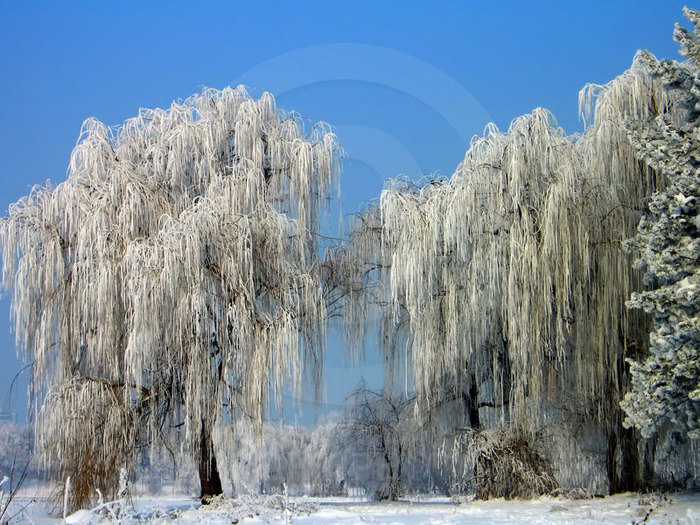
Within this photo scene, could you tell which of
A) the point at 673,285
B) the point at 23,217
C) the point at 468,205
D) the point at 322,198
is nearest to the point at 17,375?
the point at 23,217

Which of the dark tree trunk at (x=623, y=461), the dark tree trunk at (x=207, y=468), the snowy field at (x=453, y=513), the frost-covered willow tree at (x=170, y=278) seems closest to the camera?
the snowy field at (x=453, y=513)

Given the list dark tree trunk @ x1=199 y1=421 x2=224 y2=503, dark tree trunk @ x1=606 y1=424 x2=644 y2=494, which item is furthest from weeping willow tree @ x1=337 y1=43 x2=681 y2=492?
dark tree trunk @ x1=199 y1=421 x2=224 y2=503

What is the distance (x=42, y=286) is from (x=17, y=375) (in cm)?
131

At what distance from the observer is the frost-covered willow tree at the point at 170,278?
1034cm

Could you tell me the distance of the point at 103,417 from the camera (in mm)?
10484

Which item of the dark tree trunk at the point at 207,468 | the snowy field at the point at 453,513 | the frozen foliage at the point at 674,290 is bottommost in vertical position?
the snowy field at the point at 453,513

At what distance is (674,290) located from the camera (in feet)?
28.6

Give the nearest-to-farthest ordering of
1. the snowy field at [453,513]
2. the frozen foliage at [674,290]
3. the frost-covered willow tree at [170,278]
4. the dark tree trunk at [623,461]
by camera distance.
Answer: the snowy field at [453,513] → the frozen foliage at [674,290] → the frost-covered willow tree at [170,278] → the dark tree trunk at [623,461]

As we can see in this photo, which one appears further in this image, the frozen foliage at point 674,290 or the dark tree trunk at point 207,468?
the dark tree trunk at point 207,468

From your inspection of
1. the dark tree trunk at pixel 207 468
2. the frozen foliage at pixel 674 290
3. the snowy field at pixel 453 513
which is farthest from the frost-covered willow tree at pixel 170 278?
the frozen foliage at pixel 674 290

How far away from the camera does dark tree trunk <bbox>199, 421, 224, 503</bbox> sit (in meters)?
11.1

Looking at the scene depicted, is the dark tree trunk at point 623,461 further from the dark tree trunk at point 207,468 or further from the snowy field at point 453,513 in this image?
the dark tree trunk at point 207,468

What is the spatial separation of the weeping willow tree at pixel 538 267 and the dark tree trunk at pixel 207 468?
3.06 m

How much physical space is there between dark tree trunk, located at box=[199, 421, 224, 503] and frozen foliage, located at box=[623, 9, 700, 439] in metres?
5.52
